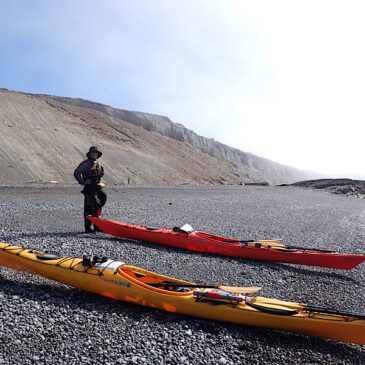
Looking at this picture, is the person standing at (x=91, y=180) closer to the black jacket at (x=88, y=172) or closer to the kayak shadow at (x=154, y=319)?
the black jacket at (x=88, y=172)

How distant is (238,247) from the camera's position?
6727 millimetres

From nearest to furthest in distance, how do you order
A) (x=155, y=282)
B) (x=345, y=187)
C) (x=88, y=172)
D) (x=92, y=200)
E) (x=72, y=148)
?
(x=155, y=282) → (x=88, y=172) → (x=92, y=200) → (x=72, y=148) → (x=345, y=187)

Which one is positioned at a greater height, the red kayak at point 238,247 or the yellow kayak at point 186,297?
the red kayak at point 238,247

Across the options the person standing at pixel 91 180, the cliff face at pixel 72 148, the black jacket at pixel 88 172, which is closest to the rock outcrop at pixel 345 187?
the cliff face at pixel 72 148

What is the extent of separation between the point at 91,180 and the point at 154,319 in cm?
449

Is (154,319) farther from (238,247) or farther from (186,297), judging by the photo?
(238,247)

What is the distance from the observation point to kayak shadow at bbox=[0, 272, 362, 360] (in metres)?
3.58

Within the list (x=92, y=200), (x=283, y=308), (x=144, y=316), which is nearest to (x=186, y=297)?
(x=144, y=316)

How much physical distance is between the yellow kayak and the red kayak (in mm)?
2333

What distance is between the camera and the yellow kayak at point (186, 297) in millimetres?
3586

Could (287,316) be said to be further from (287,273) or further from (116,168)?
(116,168)

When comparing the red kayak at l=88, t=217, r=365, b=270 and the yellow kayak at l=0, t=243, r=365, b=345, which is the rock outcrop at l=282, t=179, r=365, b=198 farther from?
the yellow kayak at l=0, t=243, r=365, b=345

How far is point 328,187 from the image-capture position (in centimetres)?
3794

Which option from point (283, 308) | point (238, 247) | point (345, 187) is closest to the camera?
point (283, 308)
